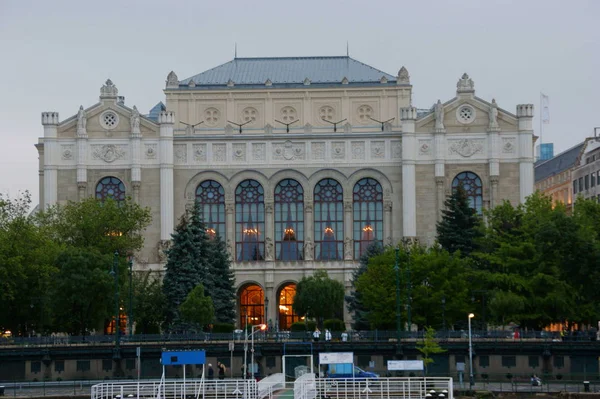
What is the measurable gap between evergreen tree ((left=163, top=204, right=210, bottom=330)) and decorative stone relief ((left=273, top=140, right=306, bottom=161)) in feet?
86.6

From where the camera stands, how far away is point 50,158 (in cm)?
15088

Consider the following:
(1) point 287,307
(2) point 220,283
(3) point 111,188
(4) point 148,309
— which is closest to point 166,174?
(3) point 111,188

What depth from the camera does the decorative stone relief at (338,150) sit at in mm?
150125

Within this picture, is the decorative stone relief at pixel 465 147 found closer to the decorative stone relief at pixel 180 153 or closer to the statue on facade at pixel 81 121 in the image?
the decorative stone relief at pixel 180 153

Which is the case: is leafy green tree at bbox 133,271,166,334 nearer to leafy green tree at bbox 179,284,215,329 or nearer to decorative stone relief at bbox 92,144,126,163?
leafy green tree at bbox 179,284,215,329

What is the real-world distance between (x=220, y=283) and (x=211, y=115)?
112ft

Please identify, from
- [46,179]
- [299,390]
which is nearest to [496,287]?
[299,390]

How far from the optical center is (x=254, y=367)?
3792 inches

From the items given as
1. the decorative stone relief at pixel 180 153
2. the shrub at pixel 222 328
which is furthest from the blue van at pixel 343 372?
the decorative stone relief at pixel 180 153

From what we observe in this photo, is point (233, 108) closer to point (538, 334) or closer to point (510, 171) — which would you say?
point (510, 171)

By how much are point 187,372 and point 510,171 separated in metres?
60.1

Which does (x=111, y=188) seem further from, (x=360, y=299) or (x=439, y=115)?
(x=360, y=299)

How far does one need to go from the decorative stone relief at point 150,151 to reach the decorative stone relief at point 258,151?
10261 mm

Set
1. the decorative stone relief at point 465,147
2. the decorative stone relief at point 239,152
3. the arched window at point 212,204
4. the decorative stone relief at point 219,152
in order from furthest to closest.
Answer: the decorative stone relief at point 219,152 < the decorative stone relief at point 239,152 < the decorative stone relief at point 465,147 < the arched window at point 212,204
